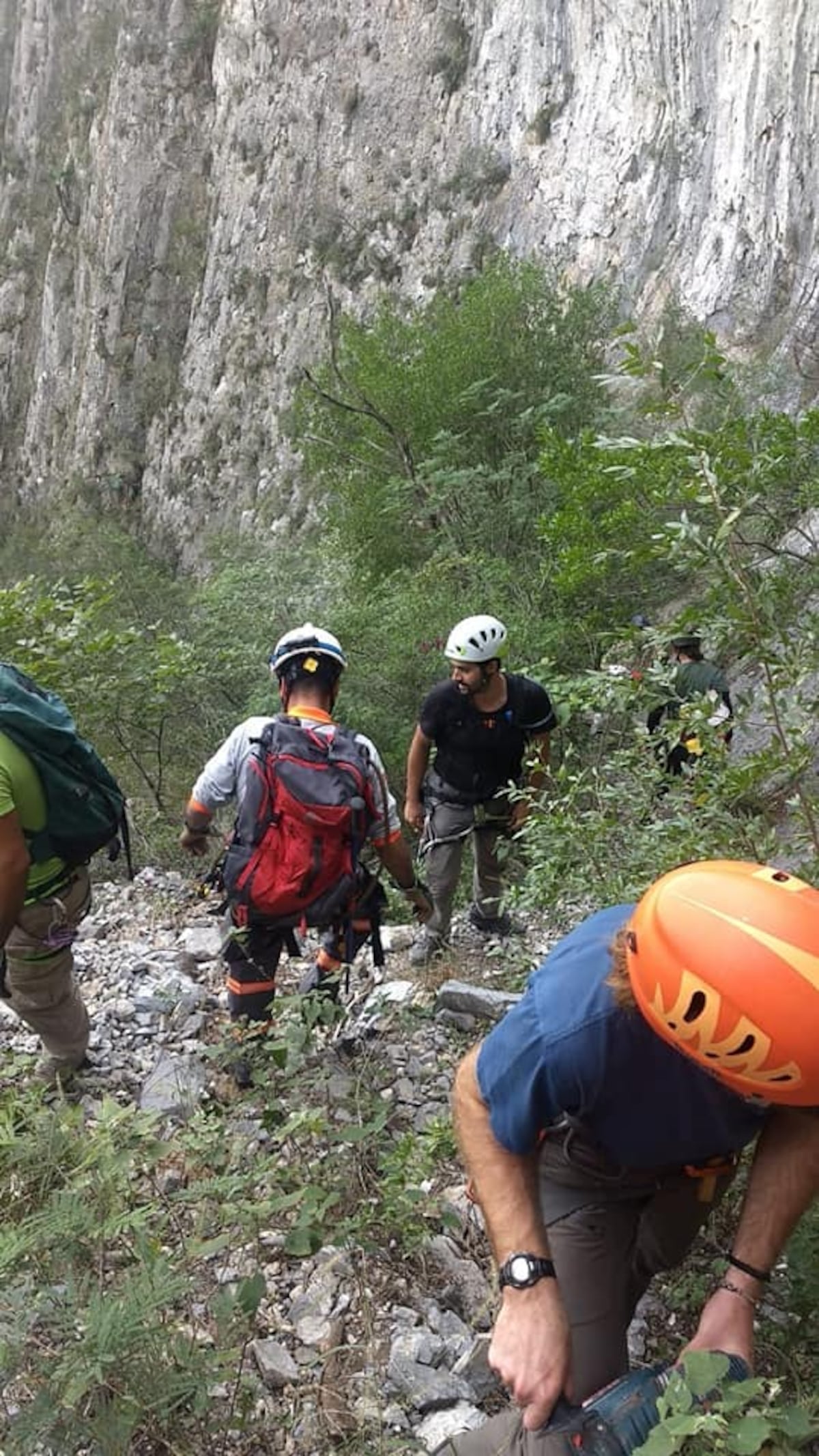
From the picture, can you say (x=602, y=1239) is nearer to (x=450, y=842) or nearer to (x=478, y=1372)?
(x=478, y=1372)

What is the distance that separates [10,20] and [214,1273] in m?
65.1

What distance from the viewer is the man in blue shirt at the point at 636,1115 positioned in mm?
1373

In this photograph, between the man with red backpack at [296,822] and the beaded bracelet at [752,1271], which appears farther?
the man with red backpack at [296,822]

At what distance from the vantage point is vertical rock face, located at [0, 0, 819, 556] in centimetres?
1717

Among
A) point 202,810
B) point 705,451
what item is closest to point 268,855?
point 202,810

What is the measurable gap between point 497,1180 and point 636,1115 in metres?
0.29

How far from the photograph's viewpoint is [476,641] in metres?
4.26

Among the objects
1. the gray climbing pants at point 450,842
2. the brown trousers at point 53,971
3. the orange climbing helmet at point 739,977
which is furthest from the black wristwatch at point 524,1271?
the gray climbing pants at point 450,842

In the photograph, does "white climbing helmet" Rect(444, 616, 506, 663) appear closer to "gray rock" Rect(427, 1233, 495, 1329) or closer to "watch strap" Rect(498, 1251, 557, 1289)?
"gray rock" Rect(427, 1233, 495, 1329)

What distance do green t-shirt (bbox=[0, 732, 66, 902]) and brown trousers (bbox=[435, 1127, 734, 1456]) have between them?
5.71 ft

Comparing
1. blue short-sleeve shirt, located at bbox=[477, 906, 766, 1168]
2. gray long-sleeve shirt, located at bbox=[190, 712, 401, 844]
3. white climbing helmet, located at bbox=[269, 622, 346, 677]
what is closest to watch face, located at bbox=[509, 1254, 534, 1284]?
blue short-sleeve shirt, located at bbox=[477, 906, 766, 1168]

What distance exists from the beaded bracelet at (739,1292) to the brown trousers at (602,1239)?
0.24 metres

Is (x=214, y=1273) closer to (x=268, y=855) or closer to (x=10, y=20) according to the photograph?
(x=268, y=855)

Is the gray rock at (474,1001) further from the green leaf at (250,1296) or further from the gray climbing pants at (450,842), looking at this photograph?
the green leaf at (250,1296)
